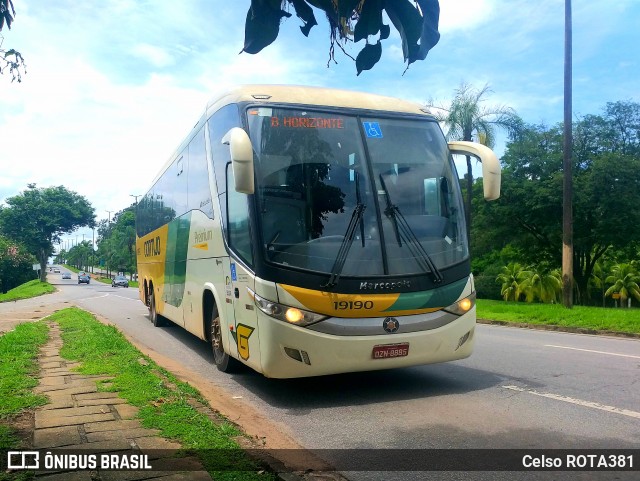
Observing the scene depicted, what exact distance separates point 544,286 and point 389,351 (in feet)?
116

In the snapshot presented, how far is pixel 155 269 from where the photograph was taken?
13828 millimetres

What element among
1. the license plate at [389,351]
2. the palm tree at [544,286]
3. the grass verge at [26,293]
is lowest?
the grass verge at [26,293]

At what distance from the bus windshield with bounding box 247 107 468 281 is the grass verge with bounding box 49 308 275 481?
1.76 metres

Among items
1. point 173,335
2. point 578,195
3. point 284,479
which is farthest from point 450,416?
point 578,195

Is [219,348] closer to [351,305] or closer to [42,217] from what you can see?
[351,305]

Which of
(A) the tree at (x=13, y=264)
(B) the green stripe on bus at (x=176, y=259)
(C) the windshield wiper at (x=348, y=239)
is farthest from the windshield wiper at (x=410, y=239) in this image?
(A) the tree at (x=13, y=264)

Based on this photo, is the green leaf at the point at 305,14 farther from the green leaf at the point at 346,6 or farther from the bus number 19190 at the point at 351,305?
the bus number 19190 at the point at 351,305

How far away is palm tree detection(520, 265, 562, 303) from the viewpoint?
38125 millimetres

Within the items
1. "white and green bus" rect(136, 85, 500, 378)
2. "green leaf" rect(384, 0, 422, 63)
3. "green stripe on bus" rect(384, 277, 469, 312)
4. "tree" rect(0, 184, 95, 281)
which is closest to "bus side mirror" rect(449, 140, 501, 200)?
"white and green bus" rect(136, 85, 500, 378)

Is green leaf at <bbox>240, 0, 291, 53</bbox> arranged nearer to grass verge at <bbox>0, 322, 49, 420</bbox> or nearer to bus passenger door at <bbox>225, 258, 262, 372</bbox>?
bus passenger door at <bbox>225, 258, 262, 372</bbox>

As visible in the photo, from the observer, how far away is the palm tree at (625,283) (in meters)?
38.3

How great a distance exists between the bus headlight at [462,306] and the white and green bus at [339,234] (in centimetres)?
2

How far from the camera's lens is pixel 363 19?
2.50 meters

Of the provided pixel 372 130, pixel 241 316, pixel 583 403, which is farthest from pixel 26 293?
pixel 583 403
